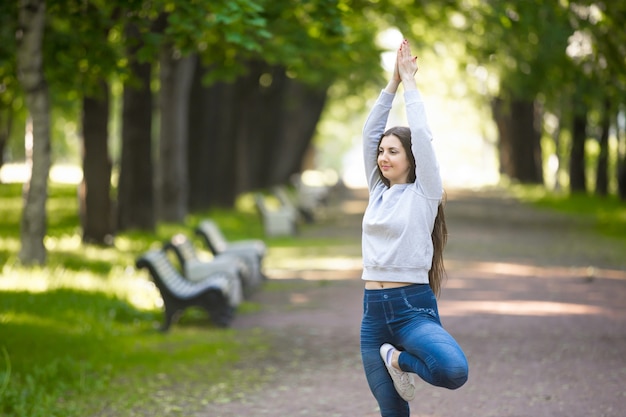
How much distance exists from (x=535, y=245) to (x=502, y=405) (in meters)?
15.6

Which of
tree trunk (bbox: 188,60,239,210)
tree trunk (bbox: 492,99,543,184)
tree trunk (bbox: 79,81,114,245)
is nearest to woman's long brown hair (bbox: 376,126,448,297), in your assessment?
tree trunk (bbox: 79,81,114,245)

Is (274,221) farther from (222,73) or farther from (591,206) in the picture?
(591,206)

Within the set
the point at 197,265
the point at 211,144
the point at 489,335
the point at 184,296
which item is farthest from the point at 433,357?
the point at 211,144

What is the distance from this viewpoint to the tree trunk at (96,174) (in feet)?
60.6

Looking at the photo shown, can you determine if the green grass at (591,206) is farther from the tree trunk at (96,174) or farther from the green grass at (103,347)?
the green grass at (103,347)

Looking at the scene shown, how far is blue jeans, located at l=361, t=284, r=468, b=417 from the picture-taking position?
503cm

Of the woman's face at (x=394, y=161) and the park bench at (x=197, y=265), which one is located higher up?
the woman's face at (x=394, y=161)

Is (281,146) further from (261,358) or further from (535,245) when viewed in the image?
(261,358)

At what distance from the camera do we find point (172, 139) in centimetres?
2267

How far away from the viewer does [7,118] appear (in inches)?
1426

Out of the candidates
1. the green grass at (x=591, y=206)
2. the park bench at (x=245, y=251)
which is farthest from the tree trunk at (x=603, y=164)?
the park bench at (x=245, y=251)

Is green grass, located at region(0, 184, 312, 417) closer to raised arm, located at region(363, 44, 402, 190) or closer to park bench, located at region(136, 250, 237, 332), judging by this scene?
park bench, located at region(136, 250, 237, 332)

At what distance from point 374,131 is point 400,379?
133 centimetres

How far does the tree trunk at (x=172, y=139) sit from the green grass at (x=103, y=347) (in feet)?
22.1
